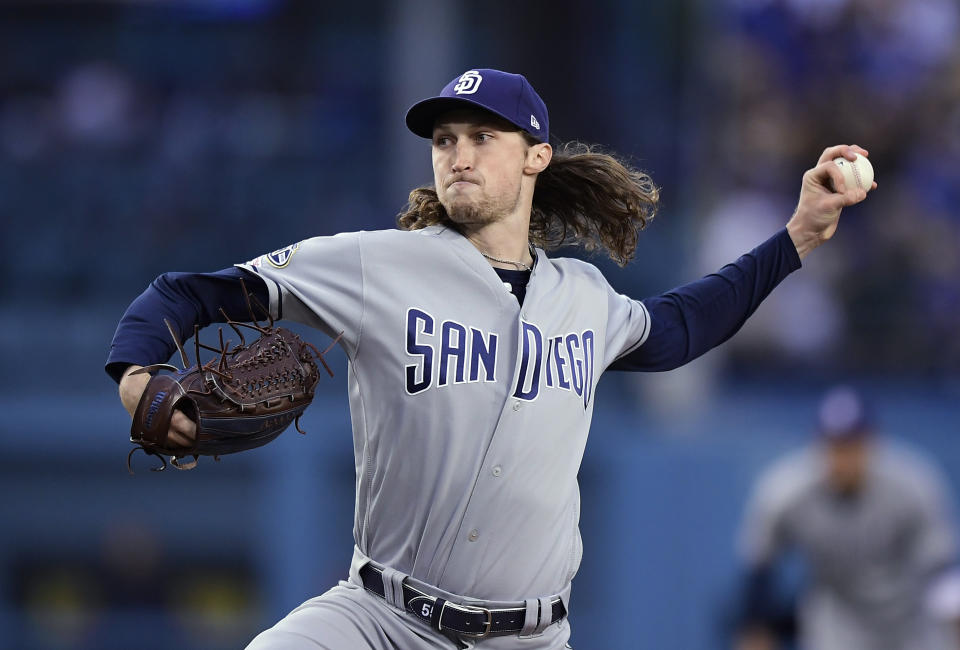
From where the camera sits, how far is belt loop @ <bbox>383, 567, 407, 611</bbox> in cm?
310

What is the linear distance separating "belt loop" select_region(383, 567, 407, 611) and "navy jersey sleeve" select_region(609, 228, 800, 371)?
0.86 metres

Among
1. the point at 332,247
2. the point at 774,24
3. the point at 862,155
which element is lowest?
the point at 332,247

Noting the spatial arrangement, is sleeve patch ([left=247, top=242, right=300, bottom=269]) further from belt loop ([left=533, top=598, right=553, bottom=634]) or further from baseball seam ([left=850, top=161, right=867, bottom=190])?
baseball seam ([left=850, top=161, right=867, bottom=190])

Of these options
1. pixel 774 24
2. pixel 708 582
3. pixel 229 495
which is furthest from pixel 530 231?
pixel 774 24

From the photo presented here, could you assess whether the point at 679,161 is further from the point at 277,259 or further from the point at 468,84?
the point at 277,259

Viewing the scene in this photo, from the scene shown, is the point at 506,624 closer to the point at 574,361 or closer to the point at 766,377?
the point at 574,361

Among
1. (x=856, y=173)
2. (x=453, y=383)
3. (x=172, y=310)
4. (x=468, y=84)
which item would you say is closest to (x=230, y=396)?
(x=172, y=310)

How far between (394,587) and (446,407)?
42 cm

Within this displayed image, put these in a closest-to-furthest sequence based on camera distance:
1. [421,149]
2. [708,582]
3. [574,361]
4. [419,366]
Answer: [419,366]
[574,361]
[708,582]
[421,149]

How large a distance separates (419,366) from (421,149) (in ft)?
22.0

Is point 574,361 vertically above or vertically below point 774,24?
below

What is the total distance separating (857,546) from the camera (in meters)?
5.72

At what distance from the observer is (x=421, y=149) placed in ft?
31.8

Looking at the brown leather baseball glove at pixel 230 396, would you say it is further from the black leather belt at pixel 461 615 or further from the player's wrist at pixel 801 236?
the player's wrist at pixel 801 236
